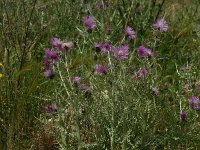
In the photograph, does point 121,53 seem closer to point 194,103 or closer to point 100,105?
point 100,105

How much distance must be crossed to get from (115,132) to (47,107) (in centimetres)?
45

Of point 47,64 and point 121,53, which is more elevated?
point 121,53

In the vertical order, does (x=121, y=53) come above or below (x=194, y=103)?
above

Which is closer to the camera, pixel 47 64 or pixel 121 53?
pixel 121 53

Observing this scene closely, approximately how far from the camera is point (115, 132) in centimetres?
187

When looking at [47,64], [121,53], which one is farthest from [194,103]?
[47,64]

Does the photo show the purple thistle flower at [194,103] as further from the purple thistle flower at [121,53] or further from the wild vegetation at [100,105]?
the purple thistle flower at [121,53]

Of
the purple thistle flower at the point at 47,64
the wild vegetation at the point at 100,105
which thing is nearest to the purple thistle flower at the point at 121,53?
the wild vegetation at the point at 100,105

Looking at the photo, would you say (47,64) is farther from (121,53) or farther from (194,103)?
(194,103)

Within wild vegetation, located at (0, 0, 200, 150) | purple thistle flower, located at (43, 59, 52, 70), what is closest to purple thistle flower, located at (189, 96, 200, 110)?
wild vegetation, located at (0, 0, 200, 150)

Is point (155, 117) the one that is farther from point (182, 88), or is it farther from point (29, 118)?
point (29, 118)

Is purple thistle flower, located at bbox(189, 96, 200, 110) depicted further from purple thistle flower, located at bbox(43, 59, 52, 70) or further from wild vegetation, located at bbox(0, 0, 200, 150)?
purple thistle flower, located at bbox(43, 59, 52, 70)

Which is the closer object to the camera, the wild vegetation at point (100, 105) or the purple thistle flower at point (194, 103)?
the wild vegetation at point (100, 105)

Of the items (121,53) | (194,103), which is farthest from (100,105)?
(194,103)
